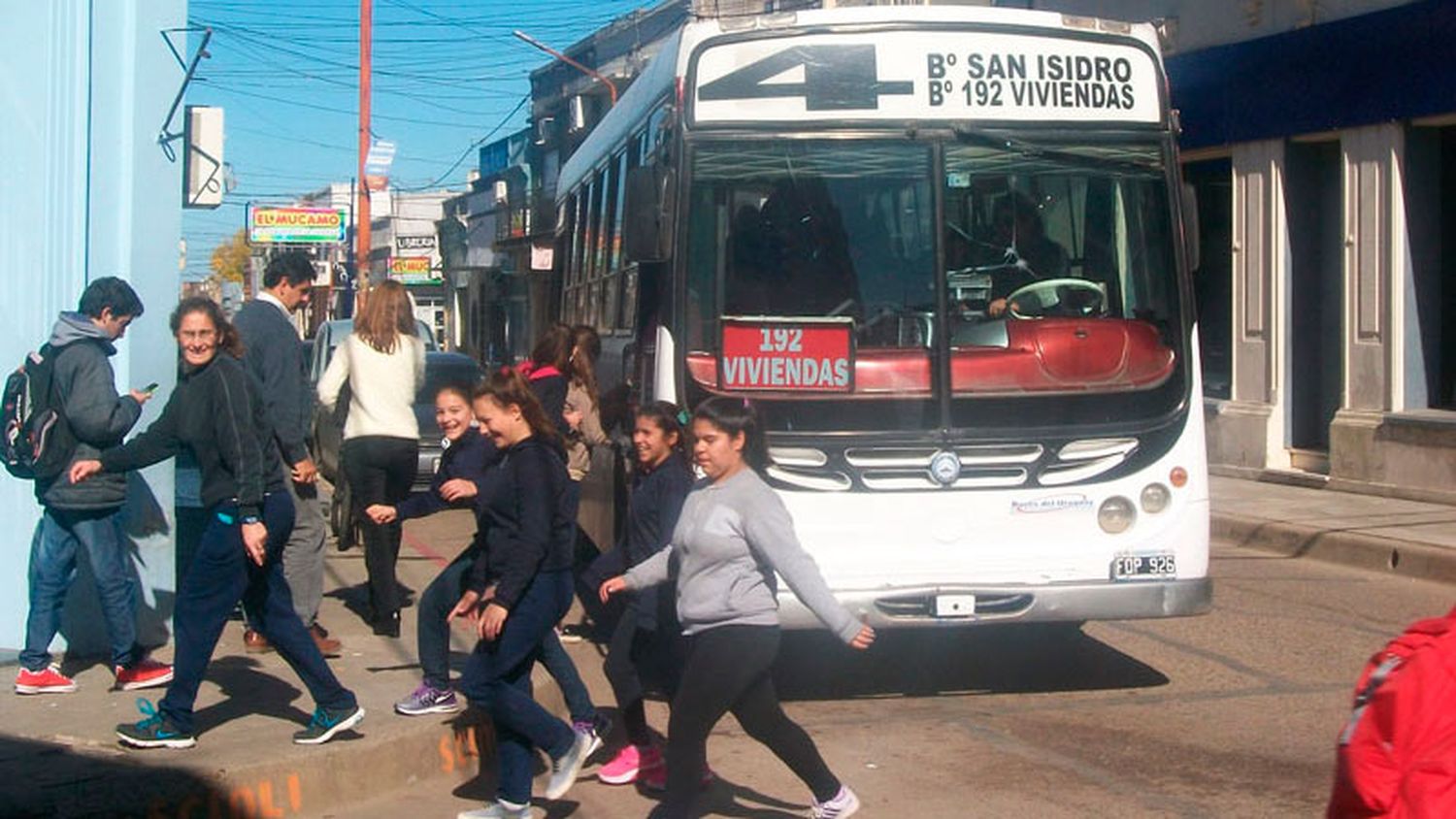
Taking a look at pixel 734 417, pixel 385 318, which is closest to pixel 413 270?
pixel 385 318

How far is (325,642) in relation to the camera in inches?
336

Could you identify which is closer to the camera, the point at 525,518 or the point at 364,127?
the point at 525,518

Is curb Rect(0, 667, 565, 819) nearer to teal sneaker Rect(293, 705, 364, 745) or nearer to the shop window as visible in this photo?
teal sneaker Rect(293, 705, 364, 745)

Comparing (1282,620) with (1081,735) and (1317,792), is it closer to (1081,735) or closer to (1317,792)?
(1081,735)

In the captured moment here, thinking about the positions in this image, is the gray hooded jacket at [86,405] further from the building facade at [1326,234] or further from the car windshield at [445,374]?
the building facade at [1326,234]

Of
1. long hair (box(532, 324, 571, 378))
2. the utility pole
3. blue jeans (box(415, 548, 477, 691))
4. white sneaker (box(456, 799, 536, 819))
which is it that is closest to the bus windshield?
blue jeans (box(415, 548, 477, 691))

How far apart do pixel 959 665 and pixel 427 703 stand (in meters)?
3.25

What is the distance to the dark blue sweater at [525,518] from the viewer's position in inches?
230

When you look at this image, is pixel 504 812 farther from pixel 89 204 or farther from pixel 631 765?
pixel 89 204

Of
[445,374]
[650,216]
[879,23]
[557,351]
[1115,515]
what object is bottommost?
[1115,515]

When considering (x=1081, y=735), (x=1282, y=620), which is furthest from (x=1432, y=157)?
(x=1081, y=735)

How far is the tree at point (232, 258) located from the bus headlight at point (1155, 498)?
241 feet

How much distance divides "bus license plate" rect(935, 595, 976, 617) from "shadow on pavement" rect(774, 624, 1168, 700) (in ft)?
2.73

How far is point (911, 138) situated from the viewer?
8.08 meters
